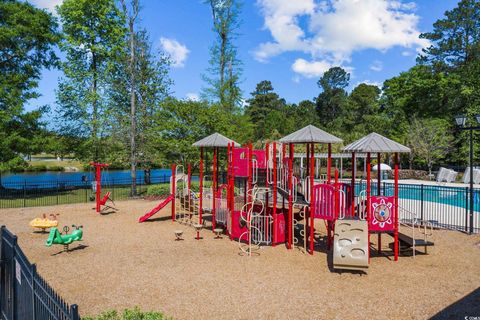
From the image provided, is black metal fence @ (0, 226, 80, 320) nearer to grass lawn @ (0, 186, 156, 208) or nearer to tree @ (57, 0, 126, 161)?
grass lawn @ (0, 186, 156, 208)

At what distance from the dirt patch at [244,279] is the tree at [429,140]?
1017 inches

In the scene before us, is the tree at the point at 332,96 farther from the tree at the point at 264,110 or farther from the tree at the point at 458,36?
the tree at the point at 458,36

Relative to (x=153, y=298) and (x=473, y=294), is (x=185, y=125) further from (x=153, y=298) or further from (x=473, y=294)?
(x=473, y=294)

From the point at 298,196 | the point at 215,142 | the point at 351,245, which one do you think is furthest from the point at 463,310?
the point at 215,142

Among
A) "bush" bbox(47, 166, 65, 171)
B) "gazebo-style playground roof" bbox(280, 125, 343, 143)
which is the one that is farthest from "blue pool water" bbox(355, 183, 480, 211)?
"bush" bbox(47, 166, 65, 171)

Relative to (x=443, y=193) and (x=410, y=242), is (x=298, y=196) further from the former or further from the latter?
(x=443, y=193)

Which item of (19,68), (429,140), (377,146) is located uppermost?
(19,68)

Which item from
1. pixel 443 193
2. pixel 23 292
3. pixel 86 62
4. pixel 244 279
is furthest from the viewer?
pixel 86 62

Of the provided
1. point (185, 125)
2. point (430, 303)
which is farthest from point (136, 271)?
point (185, 125)

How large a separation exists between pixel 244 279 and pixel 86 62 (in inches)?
1214

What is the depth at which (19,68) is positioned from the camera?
2589 centimetres

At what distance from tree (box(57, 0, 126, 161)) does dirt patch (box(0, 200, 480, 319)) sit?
63.2 ft

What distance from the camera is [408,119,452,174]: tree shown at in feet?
118

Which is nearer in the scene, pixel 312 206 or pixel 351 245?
pixel 351 245
